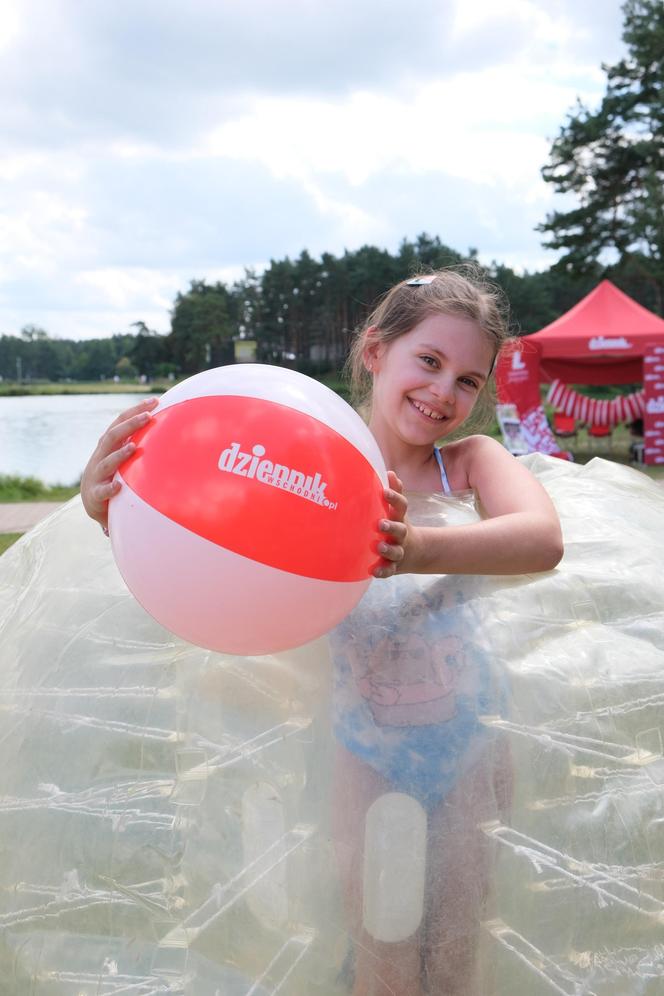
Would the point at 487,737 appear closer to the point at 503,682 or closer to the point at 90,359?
the point at 503,682

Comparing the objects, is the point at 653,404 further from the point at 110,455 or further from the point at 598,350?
Answer: the point at 110,455

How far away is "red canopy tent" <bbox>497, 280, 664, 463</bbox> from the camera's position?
15.6 m

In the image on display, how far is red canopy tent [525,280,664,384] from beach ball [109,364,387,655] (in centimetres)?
1447

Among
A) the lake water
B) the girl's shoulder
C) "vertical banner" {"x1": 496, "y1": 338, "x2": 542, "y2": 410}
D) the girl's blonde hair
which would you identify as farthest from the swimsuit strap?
"vertical banner" {"x1": 496, "y1": 338, "x2": 542, "y2": 410}

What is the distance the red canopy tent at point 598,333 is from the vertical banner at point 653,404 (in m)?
0.23

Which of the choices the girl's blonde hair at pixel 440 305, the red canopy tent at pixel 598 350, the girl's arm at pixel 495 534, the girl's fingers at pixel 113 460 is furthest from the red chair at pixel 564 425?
the girl's fingers at pixel 113 460

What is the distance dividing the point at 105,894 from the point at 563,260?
2709 centimetres

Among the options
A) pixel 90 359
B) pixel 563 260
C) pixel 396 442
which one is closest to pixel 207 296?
pixel 90 359

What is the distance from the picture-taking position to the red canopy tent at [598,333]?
618 inches

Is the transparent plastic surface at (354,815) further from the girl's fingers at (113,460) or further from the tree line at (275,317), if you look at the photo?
the tree line at (275,317)

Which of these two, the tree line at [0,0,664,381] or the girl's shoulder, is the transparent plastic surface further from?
the tree line at [0,0,664,381]

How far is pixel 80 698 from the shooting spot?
2361 millimetres

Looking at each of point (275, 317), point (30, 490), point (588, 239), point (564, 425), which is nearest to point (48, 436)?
point (30, 490)

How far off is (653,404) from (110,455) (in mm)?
15009
